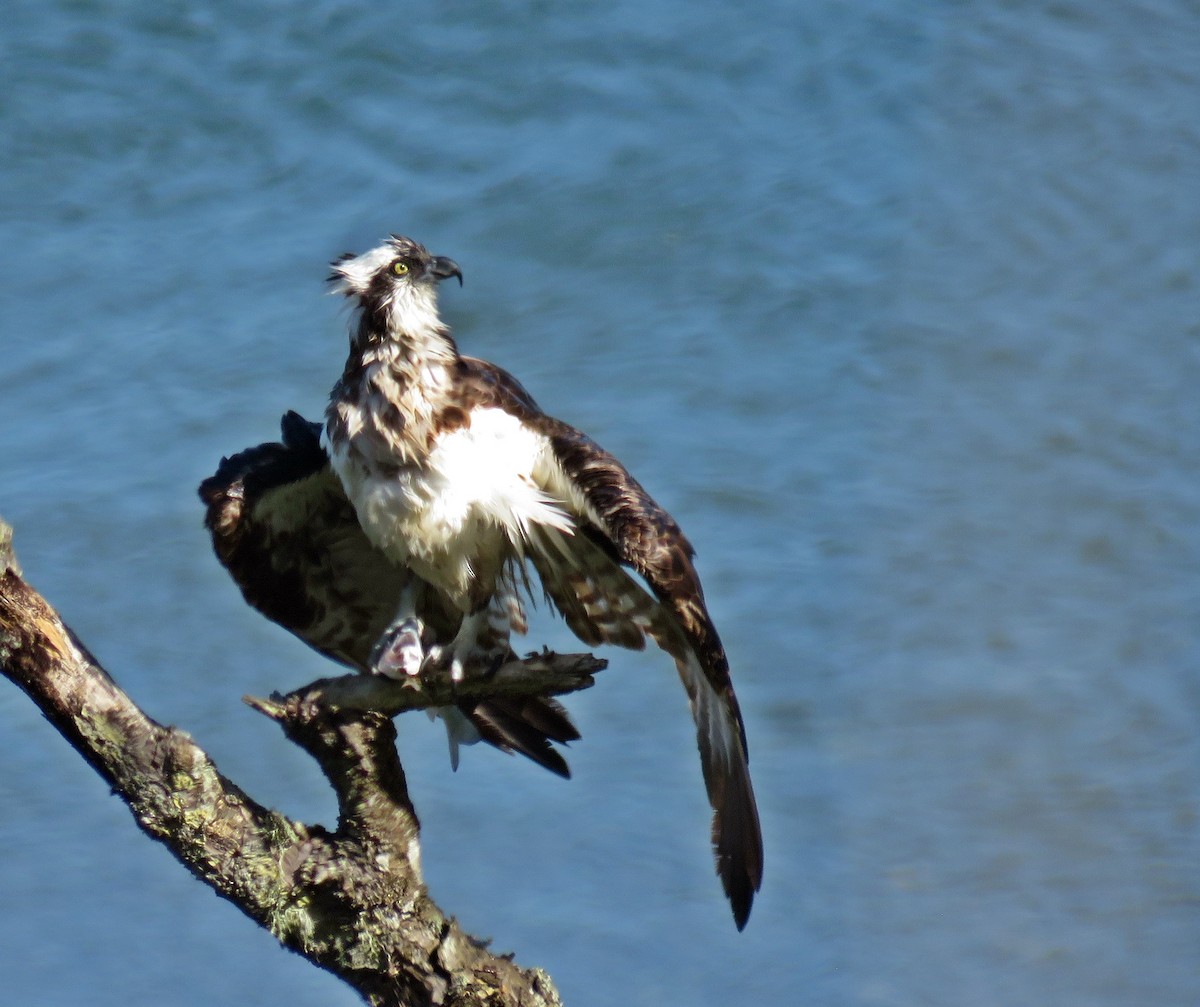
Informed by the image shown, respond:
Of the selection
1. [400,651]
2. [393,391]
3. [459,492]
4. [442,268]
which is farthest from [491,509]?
[442,268]

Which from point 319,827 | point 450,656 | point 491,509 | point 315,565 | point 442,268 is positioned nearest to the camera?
point 319,827

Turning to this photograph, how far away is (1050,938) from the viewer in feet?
26.8

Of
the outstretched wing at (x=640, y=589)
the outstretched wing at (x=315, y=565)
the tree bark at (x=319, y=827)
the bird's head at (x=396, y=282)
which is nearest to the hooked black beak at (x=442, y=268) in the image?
the bird's head at (x=396, y=282)

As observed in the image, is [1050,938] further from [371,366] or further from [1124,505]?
[371,366]

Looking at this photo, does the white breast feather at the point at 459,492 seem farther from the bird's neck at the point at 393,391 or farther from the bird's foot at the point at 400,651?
the bird's foot at the point at 400,651

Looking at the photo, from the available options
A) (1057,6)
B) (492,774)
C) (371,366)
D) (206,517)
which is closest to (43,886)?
(492,774)

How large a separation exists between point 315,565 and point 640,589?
3.46ft

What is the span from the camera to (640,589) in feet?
14.9

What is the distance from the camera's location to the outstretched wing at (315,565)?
4891mm

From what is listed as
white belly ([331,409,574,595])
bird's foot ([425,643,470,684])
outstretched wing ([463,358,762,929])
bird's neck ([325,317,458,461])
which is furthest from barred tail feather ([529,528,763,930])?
bird's neck ([325,317,458,461])

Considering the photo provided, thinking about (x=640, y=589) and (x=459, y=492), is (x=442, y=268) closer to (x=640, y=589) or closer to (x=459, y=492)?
(x=459, y=492)

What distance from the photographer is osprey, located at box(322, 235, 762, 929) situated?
437 centimetres

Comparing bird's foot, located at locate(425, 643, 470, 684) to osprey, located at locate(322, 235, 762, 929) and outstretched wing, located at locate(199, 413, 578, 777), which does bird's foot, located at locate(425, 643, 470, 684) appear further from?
outstretched wing, located at locate(199, 413, 578, 777)

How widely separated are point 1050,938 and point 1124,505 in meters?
3.18
